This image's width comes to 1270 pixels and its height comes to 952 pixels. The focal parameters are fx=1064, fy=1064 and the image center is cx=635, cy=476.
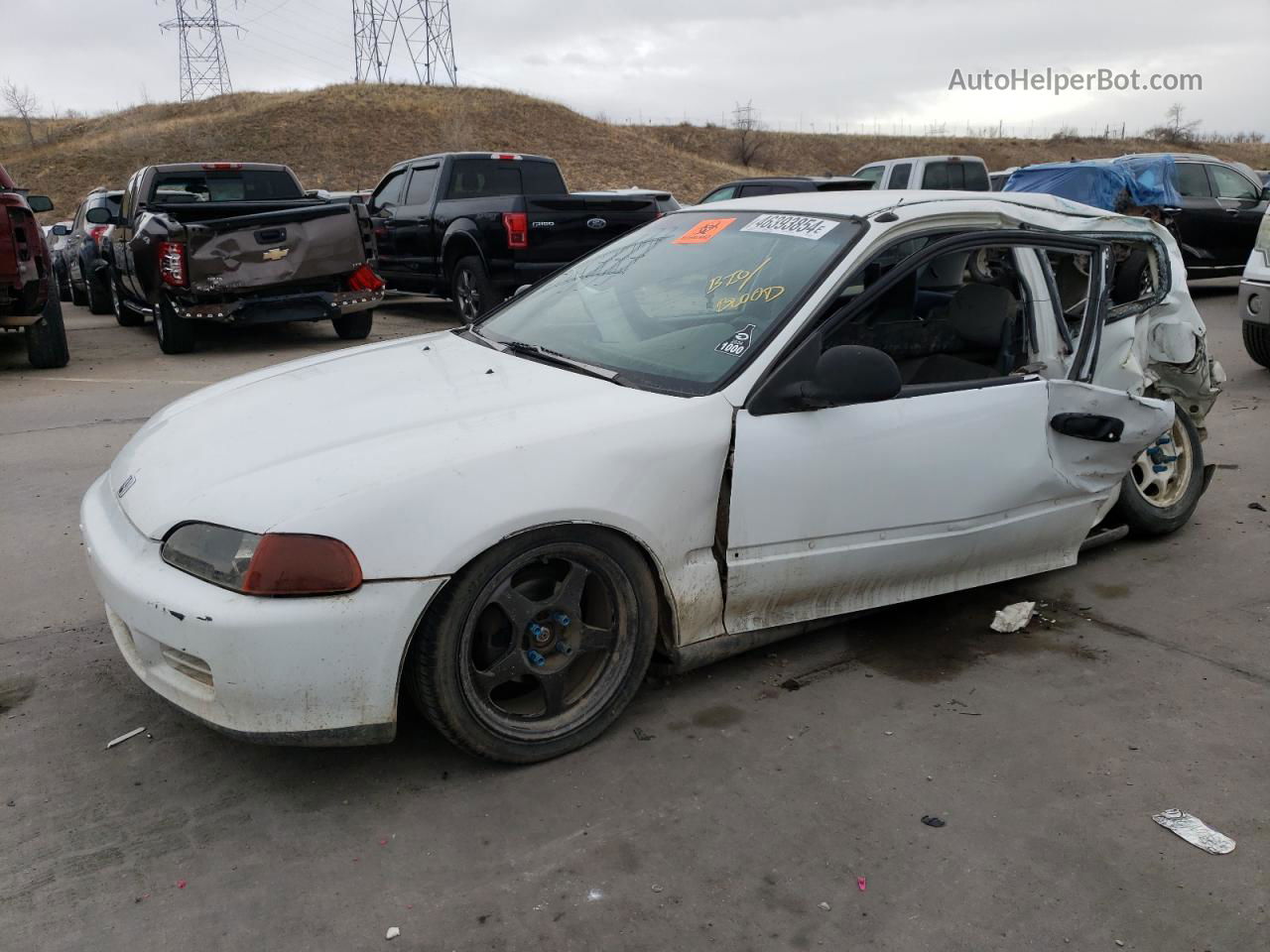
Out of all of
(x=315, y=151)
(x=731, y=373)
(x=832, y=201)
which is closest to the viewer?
(x=731, y=373)

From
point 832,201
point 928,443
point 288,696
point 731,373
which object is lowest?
point 288,696

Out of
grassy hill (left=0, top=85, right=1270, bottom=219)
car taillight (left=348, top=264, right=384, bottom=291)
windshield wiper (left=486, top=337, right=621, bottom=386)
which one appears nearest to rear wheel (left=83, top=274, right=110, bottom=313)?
car taillight (left=348, top=264, right=384, bottom=291)

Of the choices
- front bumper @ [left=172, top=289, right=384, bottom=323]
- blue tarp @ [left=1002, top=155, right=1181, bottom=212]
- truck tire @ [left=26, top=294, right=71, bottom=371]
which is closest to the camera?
truck tire @ [left=26, top=294, right=71, bottom=371]

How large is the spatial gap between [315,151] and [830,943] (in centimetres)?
5172

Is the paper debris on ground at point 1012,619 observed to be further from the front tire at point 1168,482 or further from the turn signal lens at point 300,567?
the turn signal lens at point 300,567

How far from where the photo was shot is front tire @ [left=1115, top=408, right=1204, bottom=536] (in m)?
4.84

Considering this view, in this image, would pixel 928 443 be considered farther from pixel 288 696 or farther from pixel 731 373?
pixel 288 696

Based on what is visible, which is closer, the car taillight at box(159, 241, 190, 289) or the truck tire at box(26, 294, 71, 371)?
the car taillight at box(159, 241, 190, 289)

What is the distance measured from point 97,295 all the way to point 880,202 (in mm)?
14031

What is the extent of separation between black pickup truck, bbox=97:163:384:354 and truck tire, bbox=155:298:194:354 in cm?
1

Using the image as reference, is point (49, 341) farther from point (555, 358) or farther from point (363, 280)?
point (555, 358)

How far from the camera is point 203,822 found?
2.82m

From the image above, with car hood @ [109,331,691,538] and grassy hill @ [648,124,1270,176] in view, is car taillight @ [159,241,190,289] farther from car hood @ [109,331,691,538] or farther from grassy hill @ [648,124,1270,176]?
grassy hill @ [648,124,1270,176]

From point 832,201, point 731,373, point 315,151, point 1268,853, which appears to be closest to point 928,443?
point 731,373
